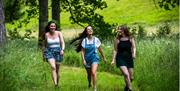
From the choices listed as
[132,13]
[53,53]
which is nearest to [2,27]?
[53,53]

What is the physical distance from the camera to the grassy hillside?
3435 inches

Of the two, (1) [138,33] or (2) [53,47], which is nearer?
(2) [53,47]

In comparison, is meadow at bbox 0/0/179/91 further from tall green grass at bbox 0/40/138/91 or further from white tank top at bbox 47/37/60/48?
white tank top at bbox 47/37/60/48

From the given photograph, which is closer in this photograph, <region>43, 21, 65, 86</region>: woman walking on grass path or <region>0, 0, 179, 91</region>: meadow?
<region>0, 0, 179, 91</region>: meadow

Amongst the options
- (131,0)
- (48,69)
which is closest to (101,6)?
(48,69)

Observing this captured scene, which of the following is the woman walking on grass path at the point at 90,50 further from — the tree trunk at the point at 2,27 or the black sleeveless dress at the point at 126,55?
the tree trunk at the point at 2,27

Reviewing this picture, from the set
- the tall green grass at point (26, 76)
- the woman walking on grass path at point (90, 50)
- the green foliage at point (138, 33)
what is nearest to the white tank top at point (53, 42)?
the woman walking on grass path at point (90, 50)

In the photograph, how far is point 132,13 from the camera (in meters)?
94.9

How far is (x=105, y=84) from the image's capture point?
1808 centimetres

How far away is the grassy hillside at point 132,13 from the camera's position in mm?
87250

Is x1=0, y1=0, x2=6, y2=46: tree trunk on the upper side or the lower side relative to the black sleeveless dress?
upper

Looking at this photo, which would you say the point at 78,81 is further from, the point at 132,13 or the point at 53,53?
the point at 132,13

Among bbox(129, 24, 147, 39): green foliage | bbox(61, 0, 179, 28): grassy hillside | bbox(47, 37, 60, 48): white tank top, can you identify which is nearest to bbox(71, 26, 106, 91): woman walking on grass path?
bbox(47, 37, 60, 48): white tank top

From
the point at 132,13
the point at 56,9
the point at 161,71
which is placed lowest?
the point at 132,13
